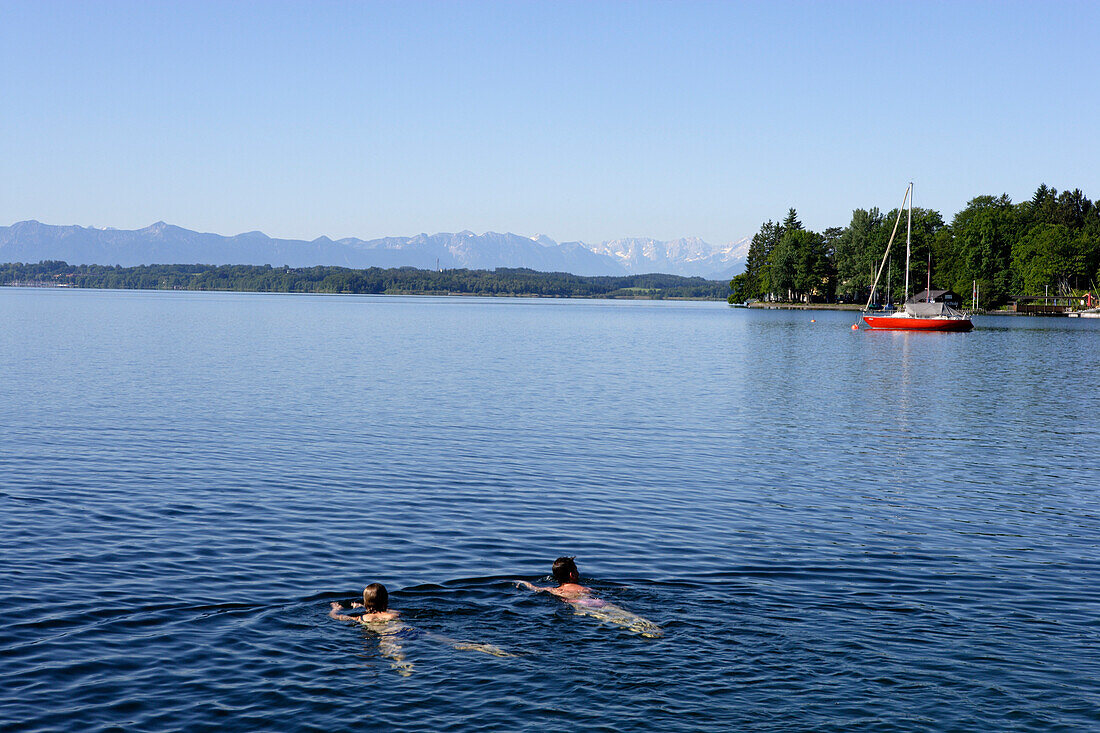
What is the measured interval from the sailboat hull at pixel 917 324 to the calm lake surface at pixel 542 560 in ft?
264

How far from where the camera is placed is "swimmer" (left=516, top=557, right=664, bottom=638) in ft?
49.8

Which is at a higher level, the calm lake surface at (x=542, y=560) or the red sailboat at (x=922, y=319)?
the red sailboat at (x=922, y=319)

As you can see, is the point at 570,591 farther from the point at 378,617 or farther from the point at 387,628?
the point at 378,617

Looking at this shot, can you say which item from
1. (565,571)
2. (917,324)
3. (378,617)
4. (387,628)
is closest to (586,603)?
(565,571)

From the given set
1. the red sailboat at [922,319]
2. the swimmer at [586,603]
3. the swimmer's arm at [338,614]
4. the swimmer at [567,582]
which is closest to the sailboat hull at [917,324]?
the red sailboat at [922,319]

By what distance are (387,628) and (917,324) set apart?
12199cm

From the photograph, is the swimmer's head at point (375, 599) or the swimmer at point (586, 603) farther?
the swimmer at point (586, 603)

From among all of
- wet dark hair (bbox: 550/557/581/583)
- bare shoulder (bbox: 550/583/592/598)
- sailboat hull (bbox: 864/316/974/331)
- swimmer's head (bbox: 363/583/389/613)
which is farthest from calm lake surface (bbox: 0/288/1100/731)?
sailboat hull (bbox: 864/316/974/331)

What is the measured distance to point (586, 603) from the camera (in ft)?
52.1

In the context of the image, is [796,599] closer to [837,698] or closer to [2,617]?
[837,698]

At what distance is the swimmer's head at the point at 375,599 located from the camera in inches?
591

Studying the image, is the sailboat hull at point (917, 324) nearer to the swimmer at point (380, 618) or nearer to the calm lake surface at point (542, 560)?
the calm lake surface at point (542, 560)

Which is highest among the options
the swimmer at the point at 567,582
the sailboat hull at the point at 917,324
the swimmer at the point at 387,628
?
the sailboat hull at the point at 917,324

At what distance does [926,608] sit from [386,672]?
30.9 ft
